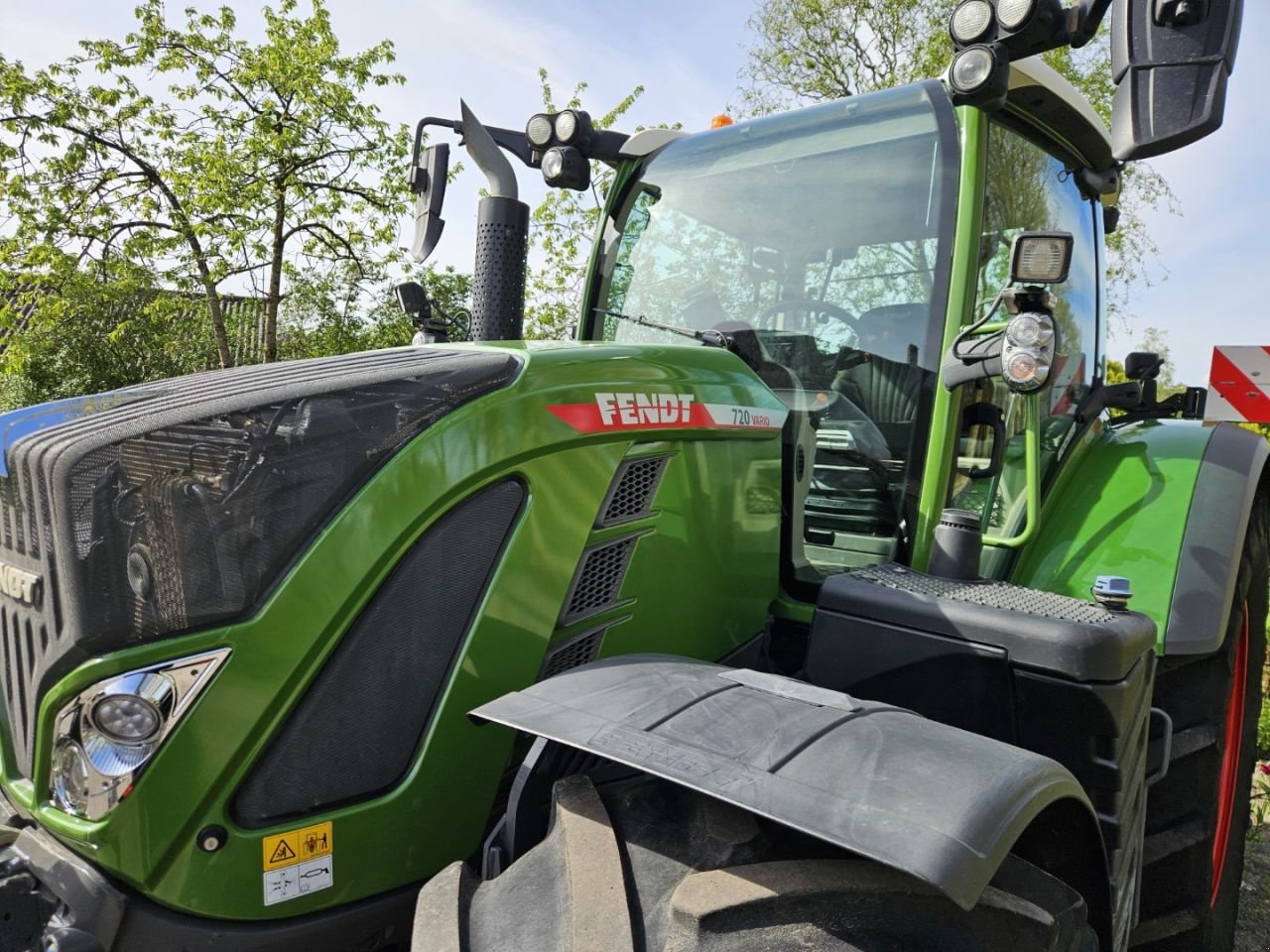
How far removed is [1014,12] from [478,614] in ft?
5.29

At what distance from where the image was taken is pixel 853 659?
184cm

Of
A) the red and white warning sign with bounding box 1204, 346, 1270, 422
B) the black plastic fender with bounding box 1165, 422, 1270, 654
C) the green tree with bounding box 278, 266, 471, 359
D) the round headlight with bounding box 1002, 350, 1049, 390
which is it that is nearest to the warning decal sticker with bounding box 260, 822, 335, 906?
the round headlight with bounding box 1002, 350, 1049, 390

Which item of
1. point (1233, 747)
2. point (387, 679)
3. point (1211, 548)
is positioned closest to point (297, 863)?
point (387, 679)

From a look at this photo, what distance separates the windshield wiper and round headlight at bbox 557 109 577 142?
531mm

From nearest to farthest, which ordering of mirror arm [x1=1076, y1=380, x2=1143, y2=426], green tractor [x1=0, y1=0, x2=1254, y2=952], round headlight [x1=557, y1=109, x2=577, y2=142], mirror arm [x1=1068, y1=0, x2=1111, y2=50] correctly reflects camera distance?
green tractor [x1=0, y1=0, x2=1254, y2=952] < mirror arm [x1=1068, y1=0, x2=1111, y2=50] < round headlight [x1=557, y1=109, x2=577, y2=142] < mirror arm [x1=1076, y1=380, x2=1143, y2=426]

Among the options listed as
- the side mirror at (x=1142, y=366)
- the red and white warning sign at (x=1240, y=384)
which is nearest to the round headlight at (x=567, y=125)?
the side mirror at (x=1142, y=366)

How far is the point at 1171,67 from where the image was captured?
4.87 ft

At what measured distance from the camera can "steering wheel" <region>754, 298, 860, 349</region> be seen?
7.54ft

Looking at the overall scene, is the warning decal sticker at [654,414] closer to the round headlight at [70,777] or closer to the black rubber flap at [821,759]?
the black rubber flap at [821,759]

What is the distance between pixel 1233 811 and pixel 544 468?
250 centimetres

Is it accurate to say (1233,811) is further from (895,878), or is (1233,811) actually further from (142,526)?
(142,526)

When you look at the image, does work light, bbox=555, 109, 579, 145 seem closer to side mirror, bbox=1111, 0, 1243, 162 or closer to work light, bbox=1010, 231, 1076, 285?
work light, bbox=1010, 231, 1076, 285

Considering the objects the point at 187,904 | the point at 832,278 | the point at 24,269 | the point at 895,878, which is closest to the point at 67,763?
the point at 187,904

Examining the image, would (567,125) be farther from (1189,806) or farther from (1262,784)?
(1262,784)
